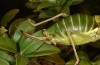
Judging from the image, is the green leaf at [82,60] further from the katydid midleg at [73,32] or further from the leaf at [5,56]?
the leaf at [5,56]

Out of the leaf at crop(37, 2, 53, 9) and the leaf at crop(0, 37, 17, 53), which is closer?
the leaf at crop(0, 37, 17, 53)

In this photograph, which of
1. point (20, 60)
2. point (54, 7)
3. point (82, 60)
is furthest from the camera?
point (54, 7)

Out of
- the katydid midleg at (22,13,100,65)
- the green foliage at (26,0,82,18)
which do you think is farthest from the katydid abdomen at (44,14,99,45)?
the green foliage at (26,0,82,18)

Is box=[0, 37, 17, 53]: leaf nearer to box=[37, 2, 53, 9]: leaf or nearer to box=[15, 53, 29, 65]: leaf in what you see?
box=[15, 53, 29, 65]: leaf

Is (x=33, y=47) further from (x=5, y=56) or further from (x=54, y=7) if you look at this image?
(x=54, y=7)

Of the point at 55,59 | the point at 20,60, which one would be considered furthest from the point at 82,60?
the point at 20,60

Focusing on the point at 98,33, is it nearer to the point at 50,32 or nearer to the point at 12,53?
the point at 50,32

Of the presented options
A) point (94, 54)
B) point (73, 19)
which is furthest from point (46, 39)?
point (94, 54)
